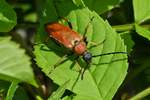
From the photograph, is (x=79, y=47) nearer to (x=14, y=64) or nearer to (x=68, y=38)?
(x=68, y=38)

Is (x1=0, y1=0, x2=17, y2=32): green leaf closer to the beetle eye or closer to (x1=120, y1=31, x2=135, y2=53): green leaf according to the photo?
the beetle eye

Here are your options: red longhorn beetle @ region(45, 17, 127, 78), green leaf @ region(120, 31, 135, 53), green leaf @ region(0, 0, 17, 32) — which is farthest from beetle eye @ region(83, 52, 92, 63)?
green leaf @ region(0, 0, 17, 32)

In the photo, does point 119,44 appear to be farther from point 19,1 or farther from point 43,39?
point 19,1

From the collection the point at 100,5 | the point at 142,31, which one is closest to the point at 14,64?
the point at 100,5

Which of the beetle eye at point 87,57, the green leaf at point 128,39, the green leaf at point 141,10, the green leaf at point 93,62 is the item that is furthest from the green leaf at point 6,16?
the green leaf at point 141,10

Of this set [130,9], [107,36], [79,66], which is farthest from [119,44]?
[130,9]

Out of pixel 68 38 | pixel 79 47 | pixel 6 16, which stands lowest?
pixel 79 47
